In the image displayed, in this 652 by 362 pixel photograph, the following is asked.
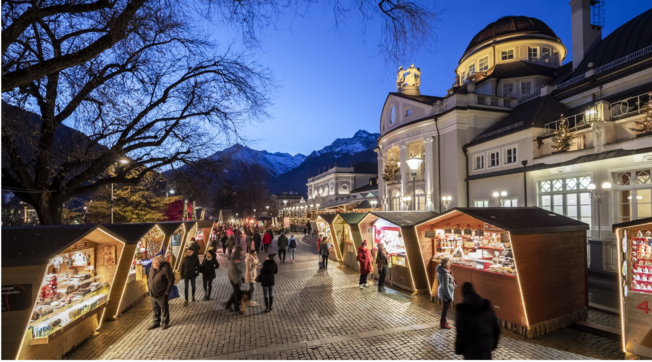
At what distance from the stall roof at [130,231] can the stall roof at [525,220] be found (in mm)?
8309

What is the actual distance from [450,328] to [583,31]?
28438 mm

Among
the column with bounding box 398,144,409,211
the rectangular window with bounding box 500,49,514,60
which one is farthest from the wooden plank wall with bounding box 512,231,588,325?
the rectangular window with bounding box 500,49,514,60

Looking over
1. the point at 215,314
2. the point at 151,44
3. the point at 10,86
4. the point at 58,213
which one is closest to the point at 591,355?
the point at 215,314

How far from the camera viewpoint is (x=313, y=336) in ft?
23.3

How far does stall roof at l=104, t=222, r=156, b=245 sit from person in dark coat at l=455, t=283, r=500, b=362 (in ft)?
25.1

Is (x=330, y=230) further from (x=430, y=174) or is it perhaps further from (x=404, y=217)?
(x=430, y=174)

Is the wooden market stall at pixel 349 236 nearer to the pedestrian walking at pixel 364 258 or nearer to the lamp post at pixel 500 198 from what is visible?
the pedestrian walking at pixel 364 258

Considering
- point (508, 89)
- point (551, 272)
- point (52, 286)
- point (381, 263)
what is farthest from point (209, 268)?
point (508, 89)

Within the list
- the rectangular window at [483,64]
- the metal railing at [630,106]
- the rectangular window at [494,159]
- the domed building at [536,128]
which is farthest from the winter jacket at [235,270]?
the rectangular window at [483,64]

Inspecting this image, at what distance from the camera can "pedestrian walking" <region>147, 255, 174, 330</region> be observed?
24.9ft

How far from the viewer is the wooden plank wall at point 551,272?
6.87 meters

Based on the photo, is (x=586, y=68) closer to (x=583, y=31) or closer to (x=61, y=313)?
(x=583, y=31)

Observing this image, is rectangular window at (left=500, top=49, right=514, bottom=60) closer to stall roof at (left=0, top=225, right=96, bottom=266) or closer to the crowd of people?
the crowd of people

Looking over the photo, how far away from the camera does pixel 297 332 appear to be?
7.35 metres
